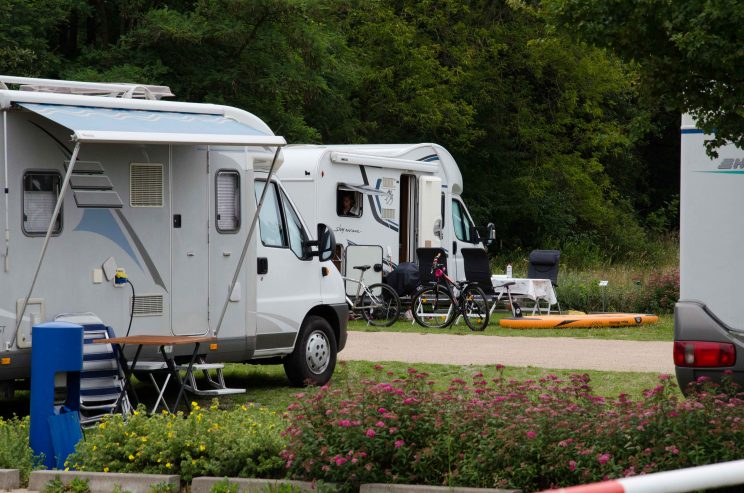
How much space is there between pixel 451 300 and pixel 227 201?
28.9 feet

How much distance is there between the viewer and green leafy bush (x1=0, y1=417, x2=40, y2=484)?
8.01 meters

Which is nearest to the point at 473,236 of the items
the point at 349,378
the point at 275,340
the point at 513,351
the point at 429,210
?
the point at 429,210

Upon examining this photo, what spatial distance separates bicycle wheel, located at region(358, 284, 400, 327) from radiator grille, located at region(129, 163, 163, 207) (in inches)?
386

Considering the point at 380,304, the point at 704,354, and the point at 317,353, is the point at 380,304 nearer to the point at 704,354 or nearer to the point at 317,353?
→ the point at 317,353

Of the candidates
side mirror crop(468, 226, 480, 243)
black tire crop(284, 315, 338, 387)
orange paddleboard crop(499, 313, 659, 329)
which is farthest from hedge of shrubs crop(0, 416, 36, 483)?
side mirror crop(468, 226, 480, 243)

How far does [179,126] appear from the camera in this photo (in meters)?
10.9

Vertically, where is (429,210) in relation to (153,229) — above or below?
above

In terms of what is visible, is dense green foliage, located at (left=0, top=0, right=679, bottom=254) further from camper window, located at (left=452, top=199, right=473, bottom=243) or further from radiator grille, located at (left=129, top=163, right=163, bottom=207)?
radiator grille, located at (left=129, top=163, right=163, bottom=207)

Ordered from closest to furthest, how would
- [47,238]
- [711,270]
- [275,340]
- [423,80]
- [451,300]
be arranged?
[711,270]
[47,238]
[275,340]
[451,300]
[423,80]

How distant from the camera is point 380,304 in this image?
21047 mm

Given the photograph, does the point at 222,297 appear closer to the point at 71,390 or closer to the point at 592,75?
the point at 71,390

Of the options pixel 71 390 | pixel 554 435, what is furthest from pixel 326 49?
pixel 554 435

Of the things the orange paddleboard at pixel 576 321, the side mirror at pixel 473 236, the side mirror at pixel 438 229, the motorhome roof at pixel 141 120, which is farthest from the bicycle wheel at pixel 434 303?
the motorhome roof at pixel 141 120

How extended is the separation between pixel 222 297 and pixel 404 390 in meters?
4.62
